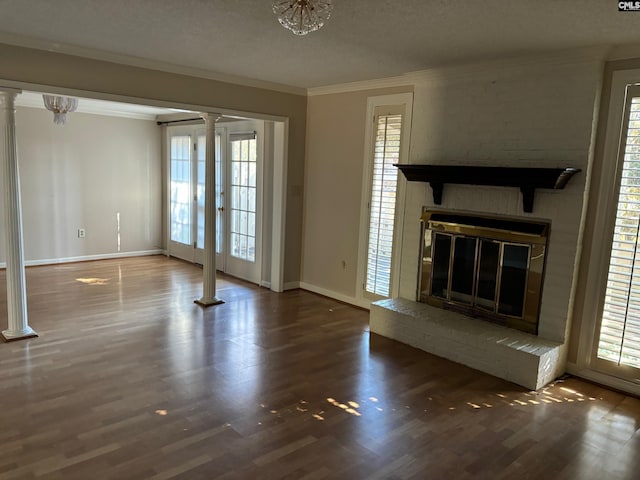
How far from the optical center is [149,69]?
441 cm

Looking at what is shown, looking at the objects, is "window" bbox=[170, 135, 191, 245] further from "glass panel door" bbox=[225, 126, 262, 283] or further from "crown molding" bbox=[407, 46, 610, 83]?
"crown molding" bbox=[407, 46, 610, 83]

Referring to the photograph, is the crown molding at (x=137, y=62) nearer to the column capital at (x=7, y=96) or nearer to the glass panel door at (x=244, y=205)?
the column capital at (x=7, y=96)

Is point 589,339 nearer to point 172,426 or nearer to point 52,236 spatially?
point 172,426

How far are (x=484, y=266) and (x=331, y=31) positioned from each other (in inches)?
91.0

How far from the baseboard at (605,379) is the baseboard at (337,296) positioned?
6.71ft

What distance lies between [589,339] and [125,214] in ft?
21.8

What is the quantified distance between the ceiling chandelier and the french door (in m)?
3.60

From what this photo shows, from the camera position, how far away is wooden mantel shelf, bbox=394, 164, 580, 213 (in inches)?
A: 136

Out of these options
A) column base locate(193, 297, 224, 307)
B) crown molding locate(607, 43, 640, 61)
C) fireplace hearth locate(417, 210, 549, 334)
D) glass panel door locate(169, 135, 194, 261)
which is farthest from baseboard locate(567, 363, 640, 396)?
glass panel door locate(169, 135, 194, 261)

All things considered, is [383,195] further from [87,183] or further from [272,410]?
[87,183]

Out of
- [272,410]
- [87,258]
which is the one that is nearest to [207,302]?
[272,410]

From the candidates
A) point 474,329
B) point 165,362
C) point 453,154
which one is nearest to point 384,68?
point 453,154

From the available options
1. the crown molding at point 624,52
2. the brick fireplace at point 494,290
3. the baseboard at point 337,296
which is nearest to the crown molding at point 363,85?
the brick fireplace at point 494,290

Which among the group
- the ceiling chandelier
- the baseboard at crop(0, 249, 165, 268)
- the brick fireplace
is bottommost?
the baseboard at crop(0, 249, 165, 268)
